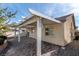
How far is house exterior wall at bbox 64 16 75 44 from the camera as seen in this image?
2.33m

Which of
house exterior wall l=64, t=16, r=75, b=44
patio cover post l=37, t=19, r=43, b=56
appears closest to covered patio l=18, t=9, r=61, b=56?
patio cover post l=37, t=19, r=43, b=56

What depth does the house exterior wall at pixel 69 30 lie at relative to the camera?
2326mm

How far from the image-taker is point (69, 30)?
2.35 metres

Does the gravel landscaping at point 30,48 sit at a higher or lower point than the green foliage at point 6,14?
lower

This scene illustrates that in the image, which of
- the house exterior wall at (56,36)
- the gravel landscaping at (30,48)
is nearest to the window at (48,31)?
the house exterior wall at (56,36)

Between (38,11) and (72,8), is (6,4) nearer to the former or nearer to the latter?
(38,11)

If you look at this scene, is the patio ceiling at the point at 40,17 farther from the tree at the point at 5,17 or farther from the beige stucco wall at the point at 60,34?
the tree at the point at 5,17

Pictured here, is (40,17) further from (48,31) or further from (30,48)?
(30,48)

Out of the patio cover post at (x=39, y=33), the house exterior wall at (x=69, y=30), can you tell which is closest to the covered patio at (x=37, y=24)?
the patio cover post at (x=39, y=33)

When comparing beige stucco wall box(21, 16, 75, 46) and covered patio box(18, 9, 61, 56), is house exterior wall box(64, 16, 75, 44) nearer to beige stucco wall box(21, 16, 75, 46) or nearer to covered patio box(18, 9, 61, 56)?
beige stucco wall box(21, 16, 75, 46)

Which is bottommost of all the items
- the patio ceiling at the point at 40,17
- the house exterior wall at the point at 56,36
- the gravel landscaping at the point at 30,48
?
the gravel landscaping at the point at 30,48

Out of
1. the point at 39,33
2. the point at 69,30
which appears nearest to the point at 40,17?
the point at 39,33

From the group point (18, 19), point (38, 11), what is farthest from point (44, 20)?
point (18, 19)

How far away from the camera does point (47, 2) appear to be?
239 centimetres
